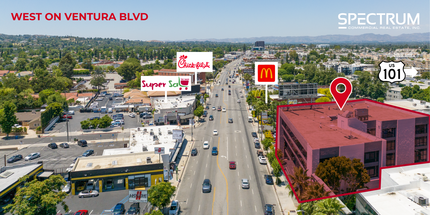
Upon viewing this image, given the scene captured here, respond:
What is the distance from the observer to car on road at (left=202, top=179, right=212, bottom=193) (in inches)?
1460

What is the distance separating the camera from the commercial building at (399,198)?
21.3 meters

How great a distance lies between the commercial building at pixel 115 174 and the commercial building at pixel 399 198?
24602 millimetres

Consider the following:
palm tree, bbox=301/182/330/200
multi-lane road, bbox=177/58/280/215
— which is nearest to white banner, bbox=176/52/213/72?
multi-lane road, bbox=177/58/280/215

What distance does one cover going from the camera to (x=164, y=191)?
1195 inches

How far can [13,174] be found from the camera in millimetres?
37406

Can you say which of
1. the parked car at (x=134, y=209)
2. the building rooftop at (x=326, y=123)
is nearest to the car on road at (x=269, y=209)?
the building rooftop at (x=326, y=123)

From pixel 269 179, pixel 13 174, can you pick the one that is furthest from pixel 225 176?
pixel 13 174

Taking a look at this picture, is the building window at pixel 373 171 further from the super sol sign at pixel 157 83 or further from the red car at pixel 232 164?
the super sol sign at pixel 157 83

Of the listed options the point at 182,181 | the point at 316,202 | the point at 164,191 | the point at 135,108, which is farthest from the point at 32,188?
the point at 135,108

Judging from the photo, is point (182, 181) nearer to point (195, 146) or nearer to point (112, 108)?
point (195, 146)

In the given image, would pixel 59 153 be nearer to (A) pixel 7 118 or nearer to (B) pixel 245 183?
(A) pixel 7 118

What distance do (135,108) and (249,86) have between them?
58480 mm

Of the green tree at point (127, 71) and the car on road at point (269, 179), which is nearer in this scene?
the car on road at point (269, 179)

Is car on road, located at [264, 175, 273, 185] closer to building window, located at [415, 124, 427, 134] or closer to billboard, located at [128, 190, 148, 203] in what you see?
billboard, located at [128, 190, 148, 203]
